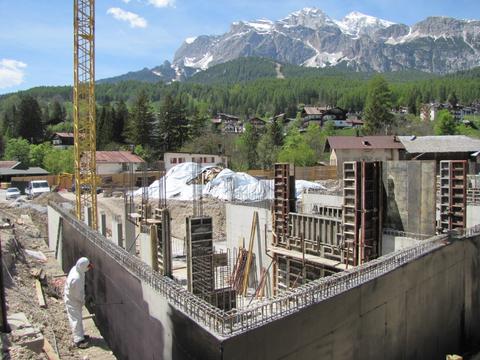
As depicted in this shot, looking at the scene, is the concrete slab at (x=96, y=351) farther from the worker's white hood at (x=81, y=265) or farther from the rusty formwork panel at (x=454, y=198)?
the rusty formwork panel at (x=454, y=198)

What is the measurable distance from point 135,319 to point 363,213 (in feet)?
23.1

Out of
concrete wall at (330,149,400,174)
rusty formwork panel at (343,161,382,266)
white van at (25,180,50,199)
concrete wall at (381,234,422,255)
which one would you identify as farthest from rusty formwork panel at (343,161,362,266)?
concrete wall at (330,149,400,174)

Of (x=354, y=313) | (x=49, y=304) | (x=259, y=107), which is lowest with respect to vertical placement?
(x=49, y=304)

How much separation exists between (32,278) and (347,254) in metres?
8.47

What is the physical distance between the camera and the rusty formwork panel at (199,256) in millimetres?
10516

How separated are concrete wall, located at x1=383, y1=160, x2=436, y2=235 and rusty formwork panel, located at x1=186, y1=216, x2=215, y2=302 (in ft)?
17.1

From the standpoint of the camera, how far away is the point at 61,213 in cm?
1559

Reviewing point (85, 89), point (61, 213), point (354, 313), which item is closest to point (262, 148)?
point (85, 89)

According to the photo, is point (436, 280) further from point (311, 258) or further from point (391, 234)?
point (311, 258)

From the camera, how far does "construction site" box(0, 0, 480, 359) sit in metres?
6.04

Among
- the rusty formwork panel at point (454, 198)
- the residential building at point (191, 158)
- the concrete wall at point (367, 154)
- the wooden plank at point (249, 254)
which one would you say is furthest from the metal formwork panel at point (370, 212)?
the concrete wall at point (367, 154)

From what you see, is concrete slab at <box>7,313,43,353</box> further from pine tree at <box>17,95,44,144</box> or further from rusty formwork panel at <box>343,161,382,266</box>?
pine tree at <box>17,95,44,144</box>

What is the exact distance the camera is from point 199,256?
10.9 m

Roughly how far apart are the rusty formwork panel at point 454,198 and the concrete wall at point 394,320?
112cm
